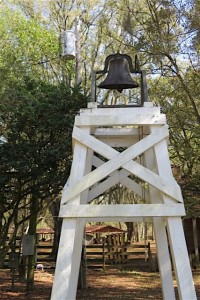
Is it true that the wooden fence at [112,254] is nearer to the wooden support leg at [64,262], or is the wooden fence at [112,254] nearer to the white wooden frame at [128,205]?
the white wooden frame at [128,205]

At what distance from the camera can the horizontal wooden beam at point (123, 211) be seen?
14.5 feet

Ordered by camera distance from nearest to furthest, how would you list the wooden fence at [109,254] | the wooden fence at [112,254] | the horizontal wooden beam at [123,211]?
the horizontal wooden beam at [123,211]
the wooden fence at [109,254]
the wooden fence at [112,254]

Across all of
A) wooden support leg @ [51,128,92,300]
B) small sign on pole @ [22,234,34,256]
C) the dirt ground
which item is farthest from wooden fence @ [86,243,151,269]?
wooden support leg @ [51,128,92,300]

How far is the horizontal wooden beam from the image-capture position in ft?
14.5

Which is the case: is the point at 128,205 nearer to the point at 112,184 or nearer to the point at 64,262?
the point at 64,262

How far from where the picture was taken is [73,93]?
36.4ft

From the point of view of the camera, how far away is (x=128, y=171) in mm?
4980

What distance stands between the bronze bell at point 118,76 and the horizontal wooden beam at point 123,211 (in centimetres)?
197

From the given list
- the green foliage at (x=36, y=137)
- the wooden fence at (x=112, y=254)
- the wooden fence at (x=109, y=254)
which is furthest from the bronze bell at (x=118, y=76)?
the wooden fence at (x=112, y=254)

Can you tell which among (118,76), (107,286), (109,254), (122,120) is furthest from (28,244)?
(109,254)

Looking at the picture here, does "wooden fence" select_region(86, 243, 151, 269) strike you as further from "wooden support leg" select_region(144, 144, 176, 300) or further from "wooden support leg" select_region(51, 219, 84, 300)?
"wooden support leg" select_region(51, 219, 84, 300)

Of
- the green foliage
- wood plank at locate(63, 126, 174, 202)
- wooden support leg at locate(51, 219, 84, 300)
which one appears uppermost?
the green foliage

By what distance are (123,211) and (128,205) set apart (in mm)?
87

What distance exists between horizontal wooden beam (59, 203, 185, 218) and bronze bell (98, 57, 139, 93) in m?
1.97
